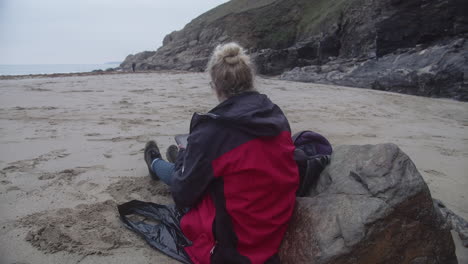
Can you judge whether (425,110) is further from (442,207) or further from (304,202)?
(304,202)

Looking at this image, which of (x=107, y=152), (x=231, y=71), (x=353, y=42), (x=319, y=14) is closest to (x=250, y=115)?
(x=231, y=71)

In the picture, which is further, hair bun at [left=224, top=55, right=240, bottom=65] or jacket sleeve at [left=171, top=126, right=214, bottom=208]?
hair bun at [left=224, top=55, right=240, bottom=65]

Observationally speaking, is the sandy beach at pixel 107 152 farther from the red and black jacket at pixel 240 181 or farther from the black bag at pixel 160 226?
the red and black jacket at pixel 240 181

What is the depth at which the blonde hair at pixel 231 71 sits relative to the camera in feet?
6.41

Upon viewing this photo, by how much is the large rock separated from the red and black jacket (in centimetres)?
16

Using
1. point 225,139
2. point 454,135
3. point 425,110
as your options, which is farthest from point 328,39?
point 225,139

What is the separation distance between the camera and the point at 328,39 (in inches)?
794

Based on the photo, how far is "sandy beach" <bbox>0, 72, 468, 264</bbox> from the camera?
2.01 meters

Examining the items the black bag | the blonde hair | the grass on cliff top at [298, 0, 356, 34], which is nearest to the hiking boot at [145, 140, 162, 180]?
the black bag

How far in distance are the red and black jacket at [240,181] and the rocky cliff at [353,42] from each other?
9011mm

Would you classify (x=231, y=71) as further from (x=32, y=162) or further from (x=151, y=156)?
(x=32, y=162)

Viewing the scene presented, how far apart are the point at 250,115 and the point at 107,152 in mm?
2221

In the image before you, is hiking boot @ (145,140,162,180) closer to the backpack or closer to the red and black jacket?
the red and black jacket

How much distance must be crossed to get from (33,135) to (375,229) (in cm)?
386
